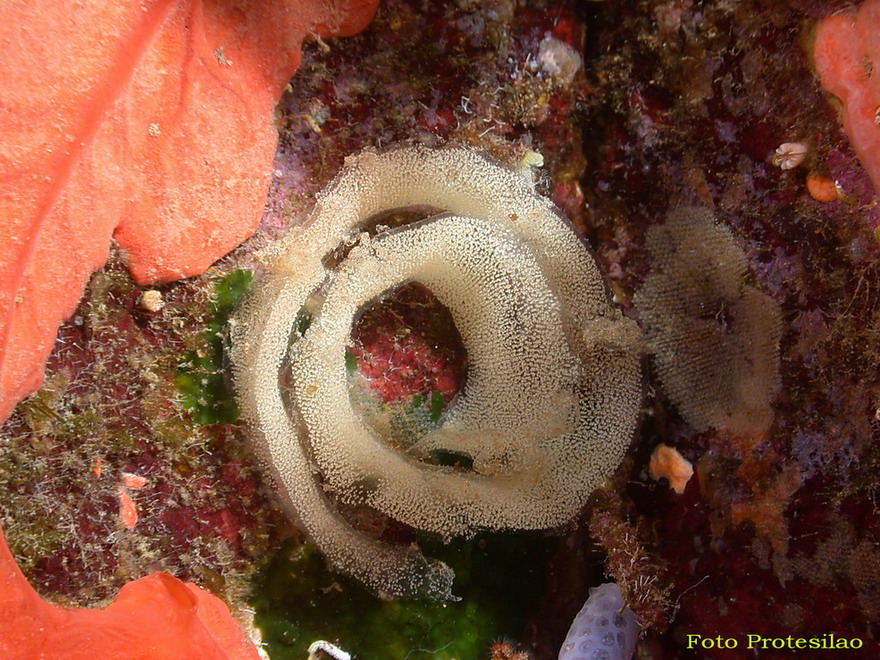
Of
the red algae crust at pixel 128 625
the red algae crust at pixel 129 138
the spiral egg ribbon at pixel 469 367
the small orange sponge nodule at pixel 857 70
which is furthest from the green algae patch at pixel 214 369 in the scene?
the small orange sponge nodule at pixel 857 70

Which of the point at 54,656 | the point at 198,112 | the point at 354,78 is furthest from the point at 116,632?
the point at 354,78

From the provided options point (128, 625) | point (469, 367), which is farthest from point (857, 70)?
point (128, 625)

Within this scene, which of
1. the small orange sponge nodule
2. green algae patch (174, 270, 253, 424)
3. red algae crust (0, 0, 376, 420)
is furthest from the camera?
green algae patch (174, 270, 253, 424)

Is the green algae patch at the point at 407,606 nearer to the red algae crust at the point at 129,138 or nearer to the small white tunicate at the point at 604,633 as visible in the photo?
the small white tunicate at the point at 604,633

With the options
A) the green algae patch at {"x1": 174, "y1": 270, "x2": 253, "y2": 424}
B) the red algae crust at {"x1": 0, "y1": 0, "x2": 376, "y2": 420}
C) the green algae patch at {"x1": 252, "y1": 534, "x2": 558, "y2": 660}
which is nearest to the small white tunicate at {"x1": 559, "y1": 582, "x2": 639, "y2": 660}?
the green algae patch at {"x1": 252, "y1": 534, "x2": 558, "y2": 660}

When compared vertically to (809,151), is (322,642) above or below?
below

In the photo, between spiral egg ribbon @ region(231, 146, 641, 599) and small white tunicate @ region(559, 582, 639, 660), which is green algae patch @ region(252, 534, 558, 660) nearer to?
spiral egg ribbon @ region(231, 146, 641, 599)

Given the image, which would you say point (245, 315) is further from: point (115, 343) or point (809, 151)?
point (809, 151)
